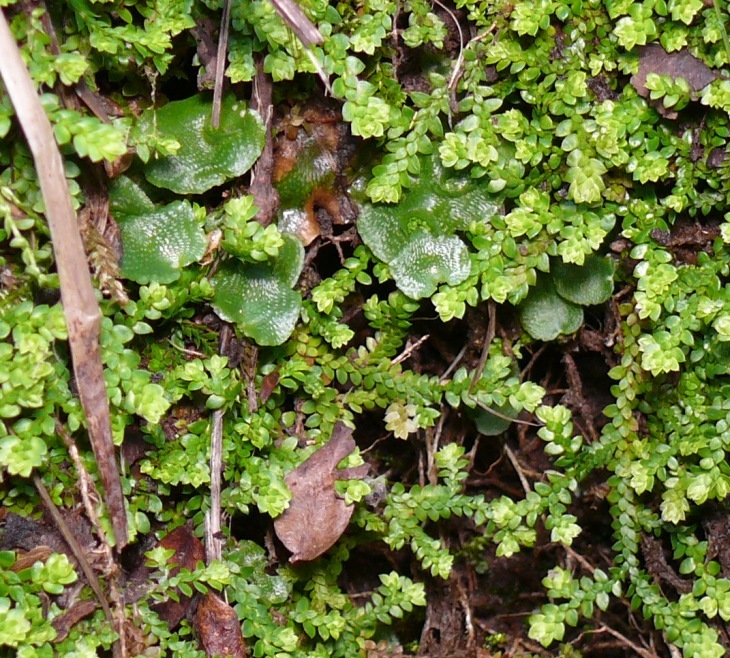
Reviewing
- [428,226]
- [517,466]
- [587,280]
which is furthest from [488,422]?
[428,226]

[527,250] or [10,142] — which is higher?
[10,142]

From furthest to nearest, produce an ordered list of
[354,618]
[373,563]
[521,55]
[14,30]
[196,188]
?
1. [373,563]
2. [354,618]
3. [521,55]
4. [196,188]
5. [14,30]

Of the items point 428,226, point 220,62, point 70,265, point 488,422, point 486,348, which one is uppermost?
point 220,62

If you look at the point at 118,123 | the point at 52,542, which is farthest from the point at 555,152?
the point at 52,542

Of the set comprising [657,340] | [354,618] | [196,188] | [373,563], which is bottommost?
[373,563]

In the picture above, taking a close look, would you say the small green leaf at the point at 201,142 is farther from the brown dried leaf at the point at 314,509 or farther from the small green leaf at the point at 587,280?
the small green leaf at the point at 587,280

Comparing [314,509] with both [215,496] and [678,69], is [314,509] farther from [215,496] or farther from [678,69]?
[678,69]

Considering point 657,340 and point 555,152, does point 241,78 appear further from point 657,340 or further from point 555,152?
point 657,340
